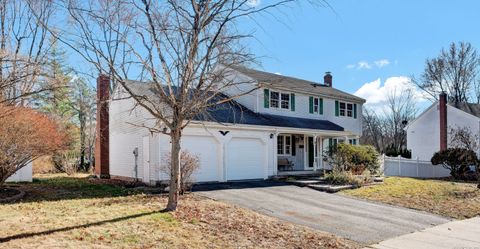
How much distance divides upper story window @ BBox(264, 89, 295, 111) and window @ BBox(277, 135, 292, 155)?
1.75 m

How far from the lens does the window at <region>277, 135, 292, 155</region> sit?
2264cm

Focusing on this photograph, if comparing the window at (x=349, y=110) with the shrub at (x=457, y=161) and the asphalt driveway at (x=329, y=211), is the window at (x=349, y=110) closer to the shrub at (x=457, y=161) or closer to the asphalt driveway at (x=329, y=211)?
the shrub at (x=457, y=161)

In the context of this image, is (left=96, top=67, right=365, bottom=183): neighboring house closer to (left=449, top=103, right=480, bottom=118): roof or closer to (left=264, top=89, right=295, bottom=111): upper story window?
(left=264, top=89, right=295, bottom=111): upper story window

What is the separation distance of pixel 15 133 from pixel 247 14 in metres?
8.44

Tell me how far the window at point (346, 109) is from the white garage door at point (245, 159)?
9409 mm

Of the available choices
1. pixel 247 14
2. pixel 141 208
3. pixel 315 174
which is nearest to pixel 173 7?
pixel 247 14

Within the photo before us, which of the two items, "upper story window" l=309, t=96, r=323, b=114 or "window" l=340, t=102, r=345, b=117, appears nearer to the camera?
"upper story window" l=309, t=96, r=323, b=114

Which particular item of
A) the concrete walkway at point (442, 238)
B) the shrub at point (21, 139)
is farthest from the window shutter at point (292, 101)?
the shrub at point (21, 139)

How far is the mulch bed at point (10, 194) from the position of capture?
12.0 metres

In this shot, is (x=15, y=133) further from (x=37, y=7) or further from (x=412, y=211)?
(x=412, y=211)

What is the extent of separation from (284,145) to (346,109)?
22.1ft

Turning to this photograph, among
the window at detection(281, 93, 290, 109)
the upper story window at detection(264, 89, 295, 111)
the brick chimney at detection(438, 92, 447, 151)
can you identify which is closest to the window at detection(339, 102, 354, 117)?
the upper story window at detection(264, 89, 295, 111)

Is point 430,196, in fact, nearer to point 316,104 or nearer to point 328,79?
point 316,104

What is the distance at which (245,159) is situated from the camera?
61.5 feet
